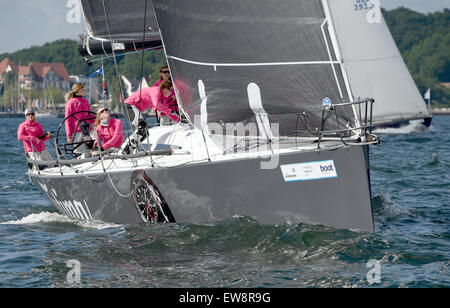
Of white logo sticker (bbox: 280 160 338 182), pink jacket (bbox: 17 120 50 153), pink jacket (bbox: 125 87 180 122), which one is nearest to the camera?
white logo sticker (bbox: 280 160 338 182)

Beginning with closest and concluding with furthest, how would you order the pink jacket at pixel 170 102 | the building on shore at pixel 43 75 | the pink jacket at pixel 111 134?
the pink jacket at pixel 111 134 < the pink jacket at pixel 170 102 < the building on shore at pixel 43 75

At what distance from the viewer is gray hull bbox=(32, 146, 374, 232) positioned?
23.8 feet

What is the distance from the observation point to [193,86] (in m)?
8.23

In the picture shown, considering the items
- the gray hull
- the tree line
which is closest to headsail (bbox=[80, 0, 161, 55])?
the gray hull

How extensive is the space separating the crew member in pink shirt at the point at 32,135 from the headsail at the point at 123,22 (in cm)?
163

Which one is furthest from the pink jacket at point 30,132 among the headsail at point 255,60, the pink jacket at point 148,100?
the headsail at point 255,60

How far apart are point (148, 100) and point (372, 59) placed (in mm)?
5353

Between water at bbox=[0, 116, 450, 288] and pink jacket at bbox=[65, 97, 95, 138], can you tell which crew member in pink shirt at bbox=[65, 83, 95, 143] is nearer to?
pink jacket at bbox=[65, 97, 95, 138]

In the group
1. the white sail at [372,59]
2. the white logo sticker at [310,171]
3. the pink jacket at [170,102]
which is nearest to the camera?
the white logo sticker at [310,171]

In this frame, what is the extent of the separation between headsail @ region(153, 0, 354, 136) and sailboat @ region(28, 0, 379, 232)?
0.4 inches

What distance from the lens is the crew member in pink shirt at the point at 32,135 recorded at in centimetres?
1021

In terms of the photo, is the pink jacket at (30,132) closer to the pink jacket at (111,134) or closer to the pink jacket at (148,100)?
the pink jacket at (111,134)

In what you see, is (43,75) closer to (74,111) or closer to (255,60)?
(74,111)

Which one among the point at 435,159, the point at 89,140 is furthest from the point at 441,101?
the point at 89,140
